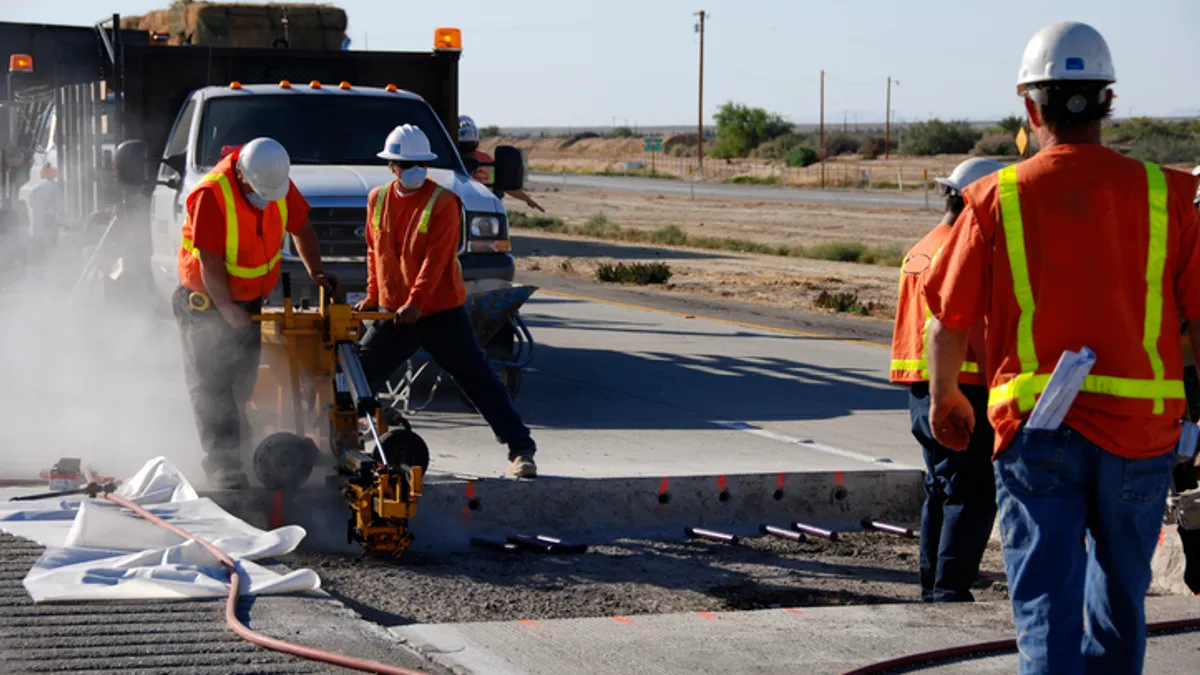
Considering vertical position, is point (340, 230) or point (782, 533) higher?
point (340, 230)

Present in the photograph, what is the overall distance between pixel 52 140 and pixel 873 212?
1377 inches

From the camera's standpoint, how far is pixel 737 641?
225 inches

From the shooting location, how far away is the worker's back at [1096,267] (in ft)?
13.3

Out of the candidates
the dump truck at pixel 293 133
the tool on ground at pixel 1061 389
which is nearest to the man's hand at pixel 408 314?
the dump truck at pixel 293 133

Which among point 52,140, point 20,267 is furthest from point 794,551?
point 20,267

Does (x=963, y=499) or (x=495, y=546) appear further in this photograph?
(x=495, y=546)

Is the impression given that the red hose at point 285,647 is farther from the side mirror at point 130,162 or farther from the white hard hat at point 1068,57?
→ the side mirror at point 130,162

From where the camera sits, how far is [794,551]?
8.06 m

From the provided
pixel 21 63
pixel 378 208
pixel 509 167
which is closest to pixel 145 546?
pixel 378 208

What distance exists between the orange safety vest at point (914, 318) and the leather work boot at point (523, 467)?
252 centimetres

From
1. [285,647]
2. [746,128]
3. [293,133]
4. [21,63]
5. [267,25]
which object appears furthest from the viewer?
[746,128]

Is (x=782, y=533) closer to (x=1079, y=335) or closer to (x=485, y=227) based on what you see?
(x=485, y=227)

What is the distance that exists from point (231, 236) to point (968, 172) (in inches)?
145

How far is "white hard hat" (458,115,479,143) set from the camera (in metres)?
15.0
